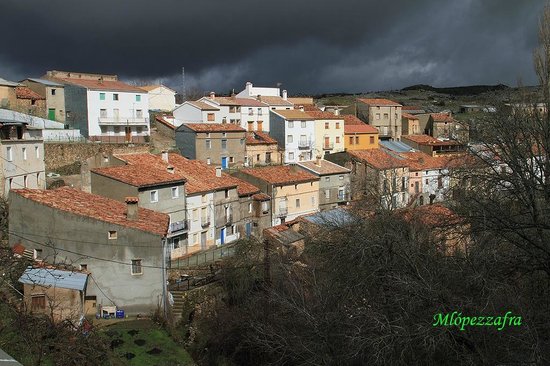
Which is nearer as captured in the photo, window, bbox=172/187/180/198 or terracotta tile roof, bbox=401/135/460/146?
window, bbox=172/187/180/198

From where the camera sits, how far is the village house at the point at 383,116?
6888 centimetres

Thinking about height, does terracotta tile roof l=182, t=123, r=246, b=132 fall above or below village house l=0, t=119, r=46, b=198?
above

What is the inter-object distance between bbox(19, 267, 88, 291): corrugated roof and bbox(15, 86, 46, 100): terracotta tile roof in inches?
1173

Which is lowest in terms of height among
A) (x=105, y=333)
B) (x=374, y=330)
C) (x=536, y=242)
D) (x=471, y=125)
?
(x=105, y=333)

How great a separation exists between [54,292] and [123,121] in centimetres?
3161

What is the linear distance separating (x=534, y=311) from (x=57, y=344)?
12.8 meters

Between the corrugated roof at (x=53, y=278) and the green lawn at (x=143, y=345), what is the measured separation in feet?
7.11

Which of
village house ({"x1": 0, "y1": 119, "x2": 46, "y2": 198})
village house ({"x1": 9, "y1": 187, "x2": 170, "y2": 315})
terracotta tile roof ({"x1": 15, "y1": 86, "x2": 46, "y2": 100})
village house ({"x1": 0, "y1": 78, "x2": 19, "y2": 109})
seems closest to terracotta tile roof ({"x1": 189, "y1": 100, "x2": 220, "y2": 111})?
terracotta tile roof ({"x1": 15, "y1": 86, "x2": 46, "y2": 100})

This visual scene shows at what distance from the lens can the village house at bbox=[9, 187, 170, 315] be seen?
2355cm

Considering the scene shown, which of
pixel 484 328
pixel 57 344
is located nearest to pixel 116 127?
pixel 57 344

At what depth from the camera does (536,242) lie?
518 inches

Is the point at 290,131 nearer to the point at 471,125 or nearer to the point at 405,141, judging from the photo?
the point at 405,141

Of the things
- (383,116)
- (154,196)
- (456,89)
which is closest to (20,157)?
(154,196)

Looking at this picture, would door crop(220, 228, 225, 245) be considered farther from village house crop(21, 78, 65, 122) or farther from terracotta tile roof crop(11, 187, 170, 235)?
village house crop(21, 78, 65, 122)
